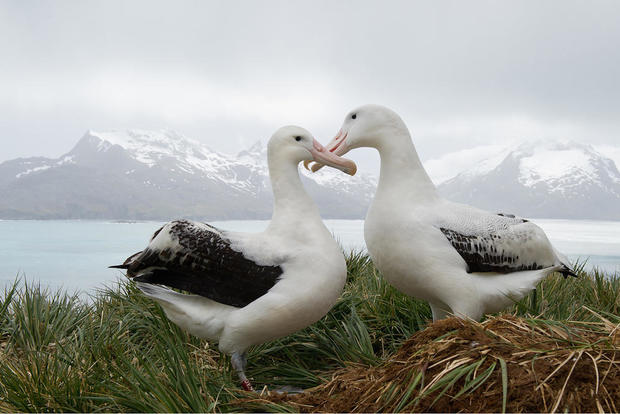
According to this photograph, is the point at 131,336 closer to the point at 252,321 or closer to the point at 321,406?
the point at 252,321

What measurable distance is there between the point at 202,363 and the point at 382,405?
7.33 ft

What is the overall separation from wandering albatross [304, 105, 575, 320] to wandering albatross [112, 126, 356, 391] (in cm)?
53

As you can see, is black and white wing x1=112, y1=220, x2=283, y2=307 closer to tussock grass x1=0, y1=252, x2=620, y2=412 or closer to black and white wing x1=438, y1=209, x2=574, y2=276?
tussock grass x1=0, y1=252, x2=620, y2=412

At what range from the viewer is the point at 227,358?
4520mm

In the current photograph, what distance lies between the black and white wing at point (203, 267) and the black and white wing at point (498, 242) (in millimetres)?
1512

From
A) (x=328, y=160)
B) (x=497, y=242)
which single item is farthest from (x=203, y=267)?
(x=497, y=242)

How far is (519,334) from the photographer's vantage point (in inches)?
118

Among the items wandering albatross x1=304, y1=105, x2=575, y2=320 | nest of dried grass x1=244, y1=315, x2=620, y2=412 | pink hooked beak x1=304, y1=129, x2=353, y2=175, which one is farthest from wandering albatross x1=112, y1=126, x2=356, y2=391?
nest of dried grass x1=244, y1=315, x2=620, y2=412

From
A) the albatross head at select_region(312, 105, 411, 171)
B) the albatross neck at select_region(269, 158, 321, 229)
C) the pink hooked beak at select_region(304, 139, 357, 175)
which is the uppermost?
the albatross head at select_region(312, 105, 411, 171)

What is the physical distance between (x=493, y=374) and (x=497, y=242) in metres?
2.07

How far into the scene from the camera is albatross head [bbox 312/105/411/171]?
4.69 meters

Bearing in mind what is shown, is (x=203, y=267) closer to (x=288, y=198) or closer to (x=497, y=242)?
(x=288, y=198)

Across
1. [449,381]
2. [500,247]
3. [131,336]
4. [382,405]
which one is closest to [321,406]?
[382,405]

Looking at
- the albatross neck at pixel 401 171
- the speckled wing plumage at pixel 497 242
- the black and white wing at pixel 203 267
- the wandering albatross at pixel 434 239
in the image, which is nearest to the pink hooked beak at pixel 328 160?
the wandering albatross at pixel 434 239
